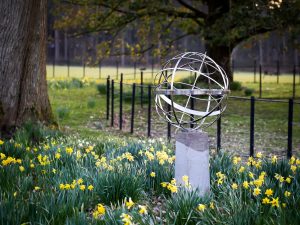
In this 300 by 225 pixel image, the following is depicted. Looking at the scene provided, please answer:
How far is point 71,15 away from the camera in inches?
957

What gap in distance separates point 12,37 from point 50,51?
66.4m

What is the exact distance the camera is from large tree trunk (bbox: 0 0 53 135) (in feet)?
29.8

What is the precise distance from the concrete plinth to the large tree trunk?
494cm

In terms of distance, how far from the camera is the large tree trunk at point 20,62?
Answer: 909 centimetres

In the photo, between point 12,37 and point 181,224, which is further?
point 12,37

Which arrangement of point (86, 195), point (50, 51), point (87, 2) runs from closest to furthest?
1. point (86, 195)
2. point (87, 2)
3. point (50, 51)

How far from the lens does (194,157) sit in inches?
199

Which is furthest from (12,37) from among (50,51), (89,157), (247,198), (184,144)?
(50,51)

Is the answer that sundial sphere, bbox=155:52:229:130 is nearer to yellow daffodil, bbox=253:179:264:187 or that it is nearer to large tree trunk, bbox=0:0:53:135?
yellow daffodil, bbox=253:179:264:187

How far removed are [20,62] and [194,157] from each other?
17.2 ft

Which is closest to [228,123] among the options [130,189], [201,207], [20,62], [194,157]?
[20,62]

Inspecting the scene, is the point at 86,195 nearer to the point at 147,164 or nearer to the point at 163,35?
the point at 147,164

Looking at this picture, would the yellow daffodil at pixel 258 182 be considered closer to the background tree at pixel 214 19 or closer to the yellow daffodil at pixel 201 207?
the yellow daffodil at pixel 201 207

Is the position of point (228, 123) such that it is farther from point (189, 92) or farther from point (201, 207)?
point (201, 207)
